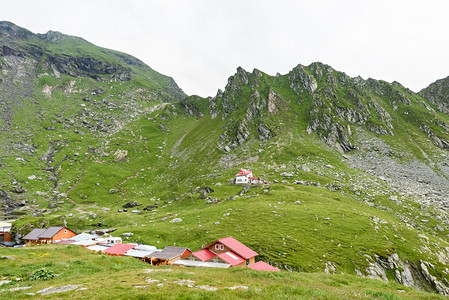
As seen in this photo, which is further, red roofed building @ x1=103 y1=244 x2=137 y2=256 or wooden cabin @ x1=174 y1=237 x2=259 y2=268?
red roofed building @ x1=103 y1=244 x2=137 y2=256

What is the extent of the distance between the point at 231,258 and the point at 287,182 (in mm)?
61189

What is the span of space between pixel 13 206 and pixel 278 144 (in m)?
144

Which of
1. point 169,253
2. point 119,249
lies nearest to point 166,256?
point 169,253

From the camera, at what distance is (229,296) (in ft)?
42.6

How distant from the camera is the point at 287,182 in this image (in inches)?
3841

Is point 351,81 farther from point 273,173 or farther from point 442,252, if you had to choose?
point 442,252

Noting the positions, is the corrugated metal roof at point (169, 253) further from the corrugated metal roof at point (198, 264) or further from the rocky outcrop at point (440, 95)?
the rocky outcrop at point (440, 95)

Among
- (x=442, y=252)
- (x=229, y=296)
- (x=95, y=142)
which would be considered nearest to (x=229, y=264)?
(x=229, y=296)

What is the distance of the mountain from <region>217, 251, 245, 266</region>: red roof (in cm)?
807

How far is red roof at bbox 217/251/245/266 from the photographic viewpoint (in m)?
41.1

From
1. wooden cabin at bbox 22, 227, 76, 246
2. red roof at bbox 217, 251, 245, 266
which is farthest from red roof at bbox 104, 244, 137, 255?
wooden cabin at bbox 22, 227, 76, 246

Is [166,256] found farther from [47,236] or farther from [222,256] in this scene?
[47,236]

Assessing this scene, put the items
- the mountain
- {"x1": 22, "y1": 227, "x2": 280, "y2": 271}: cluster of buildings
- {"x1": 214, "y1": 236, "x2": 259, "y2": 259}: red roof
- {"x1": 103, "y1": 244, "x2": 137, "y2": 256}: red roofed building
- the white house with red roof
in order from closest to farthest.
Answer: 1. {"x1": 22, "y1": 227, "x2": 280, "y2": 271}: cluster of buildings
2. {"x1": 214, "y1": 236, "x2": 259, "y2": 259}: red roof
3. {"x1": 103, "y1": 244, "x2": 137, "y2": 256}: red roofed building
4. the mountain
5. the white house with red roof

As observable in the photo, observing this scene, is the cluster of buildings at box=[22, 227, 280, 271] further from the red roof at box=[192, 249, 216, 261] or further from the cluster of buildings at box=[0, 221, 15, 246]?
the cluster of buildings at box=[0, 221, 15, 246]
